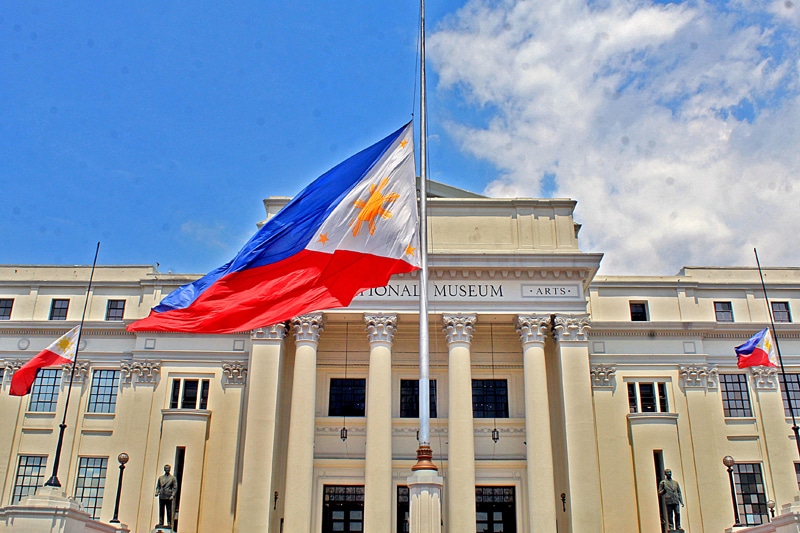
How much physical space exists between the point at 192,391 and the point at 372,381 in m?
10.2

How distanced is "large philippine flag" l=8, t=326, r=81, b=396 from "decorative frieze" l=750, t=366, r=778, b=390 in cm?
3146

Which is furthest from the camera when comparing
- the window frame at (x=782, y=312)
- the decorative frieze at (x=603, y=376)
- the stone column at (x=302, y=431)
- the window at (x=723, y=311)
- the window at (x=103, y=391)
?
the window at (x=723, y=311)

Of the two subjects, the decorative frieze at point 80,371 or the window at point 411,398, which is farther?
the decorative frieze at point 80,371

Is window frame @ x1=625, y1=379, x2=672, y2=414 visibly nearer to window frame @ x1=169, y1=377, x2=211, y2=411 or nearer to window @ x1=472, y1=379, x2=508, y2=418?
window @ x1=472, y1=379, x2=508, y2=418

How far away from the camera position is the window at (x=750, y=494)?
35.4 m

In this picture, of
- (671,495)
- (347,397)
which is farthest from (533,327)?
(347,397)

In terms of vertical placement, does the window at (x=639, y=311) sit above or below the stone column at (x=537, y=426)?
above

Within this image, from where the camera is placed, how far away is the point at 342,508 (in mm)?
34500

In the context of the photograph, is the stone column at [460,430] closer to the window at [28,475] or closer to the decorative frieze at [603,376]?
the decorative frieze at [603,376]

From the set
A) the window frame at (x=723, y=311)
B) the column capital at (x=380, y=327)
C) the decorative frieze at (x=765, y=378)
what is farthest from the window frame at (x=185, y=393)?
the decorative frieze at (x=765, y=378)

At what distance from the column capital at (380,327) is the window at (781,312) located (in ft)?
66.6

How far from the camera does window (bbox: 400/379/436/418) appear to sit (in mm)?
35844

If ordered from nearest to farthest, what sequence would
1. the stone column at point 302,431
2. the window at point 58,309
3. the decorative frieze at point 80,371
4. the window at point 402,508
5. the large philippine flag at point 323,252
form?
1. the large philippine flag at point 323,252
2. the stone column at point 302,431
3. the window at point 402,508
4. the decorative frieze at point 80,371
5. the window at point 58,309

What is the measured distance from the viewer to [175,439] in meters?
34.9
